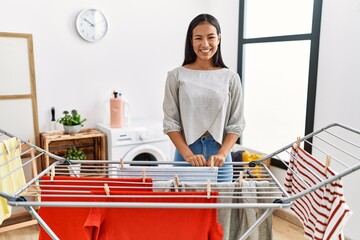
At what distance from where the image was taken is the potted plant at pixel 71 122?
2.95 metres

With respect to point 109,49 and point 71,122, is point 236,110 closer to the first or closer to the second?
point 71,122

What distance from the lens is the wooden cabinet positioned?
2885 millimetres

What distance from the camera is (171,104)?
5.12 ft

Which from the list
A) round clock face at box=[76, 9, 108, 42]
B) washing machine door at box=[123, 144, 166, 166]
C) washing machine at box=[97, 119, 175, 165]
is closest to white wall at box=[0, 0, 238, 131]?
round clock face at box=[76, 9, 108, 42]

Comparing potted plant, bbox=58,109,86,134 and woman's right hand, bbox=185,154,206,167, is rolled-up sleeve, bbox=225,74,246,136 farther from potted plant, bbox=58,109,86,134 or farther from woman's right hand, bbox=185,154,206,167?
potted plant, bbox=58,109,86,134

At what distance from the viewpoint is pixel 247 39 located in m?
3.48

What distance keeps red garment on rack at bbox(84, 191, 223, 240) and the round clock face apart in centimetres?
241

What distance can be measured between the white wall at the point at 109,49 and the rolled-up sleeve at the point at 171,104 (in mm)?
1905

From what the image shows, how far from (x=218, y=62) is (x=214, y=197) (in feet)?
2.44

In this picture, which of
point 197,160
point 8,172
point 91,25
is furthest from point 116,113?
point 197,160

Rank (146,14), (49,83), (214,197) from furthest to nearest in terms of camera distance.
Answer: (146,14) → (49,83) → (214,197)

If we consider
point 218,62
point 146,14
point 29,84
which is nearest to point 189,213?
point 218,62

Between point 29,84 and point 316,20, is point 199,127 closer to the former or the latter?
point 316,20

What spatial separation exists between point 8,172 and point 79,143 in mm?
1600
